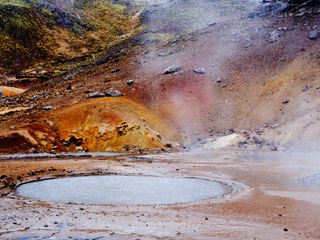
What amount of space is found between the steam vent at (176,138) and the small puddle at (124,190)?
→ 7 cm

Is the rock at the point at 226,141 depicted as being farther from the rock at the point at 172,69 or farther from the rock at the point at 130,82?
the rock at the point at 172,69

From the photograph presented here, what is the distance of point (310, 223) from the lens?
43.6 ft

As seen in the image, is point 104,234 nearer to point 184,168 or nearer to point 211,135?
point 184,168

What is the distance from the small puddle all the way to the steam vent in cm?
7

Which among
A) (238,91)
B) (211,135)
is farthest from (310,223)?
(238,91)

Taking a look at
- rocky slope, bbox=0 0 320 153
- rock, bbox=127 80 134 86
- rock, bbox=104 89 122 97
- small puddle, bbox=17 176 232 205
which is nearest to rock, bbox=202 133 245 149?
rocky slope, bbox=0 0 320 153

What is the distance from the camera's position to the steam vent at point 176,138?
45.9 feet

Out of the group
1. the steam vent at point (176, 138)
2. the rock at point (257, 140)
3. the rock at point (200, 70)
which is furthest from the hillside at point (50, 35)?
the rock at point (257, 140)

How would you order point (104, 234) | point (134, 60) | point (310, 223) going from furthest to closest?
point (134, 60)
point (310, 223)
point (104, 234)

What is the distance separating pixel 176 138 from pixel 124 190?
2033 cm

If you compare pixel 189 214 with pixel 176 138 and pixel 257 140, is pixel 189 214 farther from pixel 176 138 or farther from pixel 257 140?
pixel 176 138

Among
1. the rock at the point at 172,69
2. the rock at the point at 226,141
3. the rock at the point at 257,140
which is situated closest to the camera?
the rock at the point at 257,140

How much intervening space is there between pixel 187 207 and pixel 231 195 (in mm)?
2961

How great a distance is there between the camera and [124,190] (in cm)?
1872
